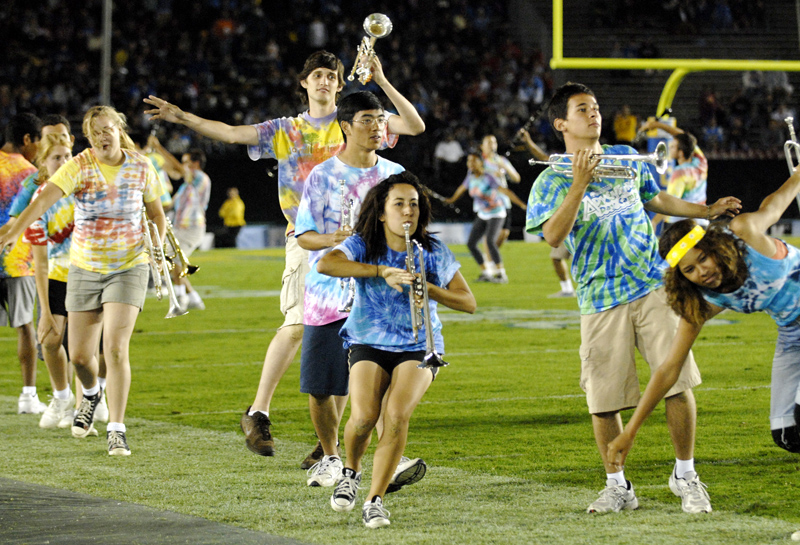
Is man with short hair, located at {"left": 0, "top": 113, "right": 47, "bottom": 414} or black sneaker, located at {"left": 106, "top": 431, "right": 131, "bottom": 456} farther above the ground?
man with short hair, located at {"left": 0, "top": 113, "right": 47, "bottom": 414}

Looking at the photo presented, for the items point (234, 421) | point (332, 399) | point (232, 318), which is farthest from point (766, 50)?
point (332, 399)

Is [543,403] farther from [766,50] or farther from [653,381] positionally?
[766,50]

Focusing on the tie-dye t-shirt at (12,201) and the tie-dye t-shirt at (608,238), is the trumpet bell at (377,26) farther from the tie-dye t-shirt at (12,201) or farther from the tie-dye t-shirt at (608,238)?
the tie-dye t-shirt at (12,201)

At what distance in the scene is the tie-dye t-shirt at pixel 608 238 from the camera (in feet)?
16.7

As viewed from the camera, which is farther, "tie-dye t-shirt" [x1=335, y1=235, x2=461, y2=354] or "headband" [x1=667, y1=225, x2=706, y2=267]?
"tie-dye t-shirt" [x1=335, y1=235, x2=461, y2=354]

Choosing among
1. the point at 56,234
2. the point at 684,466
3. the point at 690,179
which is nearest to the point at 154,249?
the point at 56,234

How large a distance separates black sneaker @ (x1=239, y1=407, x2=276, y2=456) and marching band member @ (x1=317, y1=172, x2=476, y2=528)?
103cm

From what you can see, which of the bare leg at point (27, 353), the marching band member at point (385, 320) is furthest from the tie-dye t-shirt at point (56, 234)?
the marching band member at point (385, 320)

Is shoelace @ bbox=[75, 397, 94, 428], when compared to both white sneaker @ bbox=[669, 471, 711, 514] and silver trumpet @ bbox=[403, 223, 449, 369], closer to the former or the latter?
silver trumpet @ bbox=[403, 223, 449, 369]

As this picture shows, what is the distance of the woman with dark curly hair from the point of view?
4.38 meters

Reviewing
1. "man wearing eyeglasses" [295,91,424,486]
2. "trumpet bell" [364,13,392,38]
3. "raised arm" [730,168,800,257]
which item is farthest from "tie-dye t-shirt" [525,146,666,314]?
"trumpet bell" [364,13,392,38]

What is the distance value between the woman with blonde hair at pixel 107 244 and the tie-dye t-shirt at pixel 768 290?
11.4ft

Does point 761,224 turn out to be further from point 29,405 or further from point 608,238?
point 29,405

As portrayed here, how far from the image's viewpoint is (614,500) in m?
4.89
